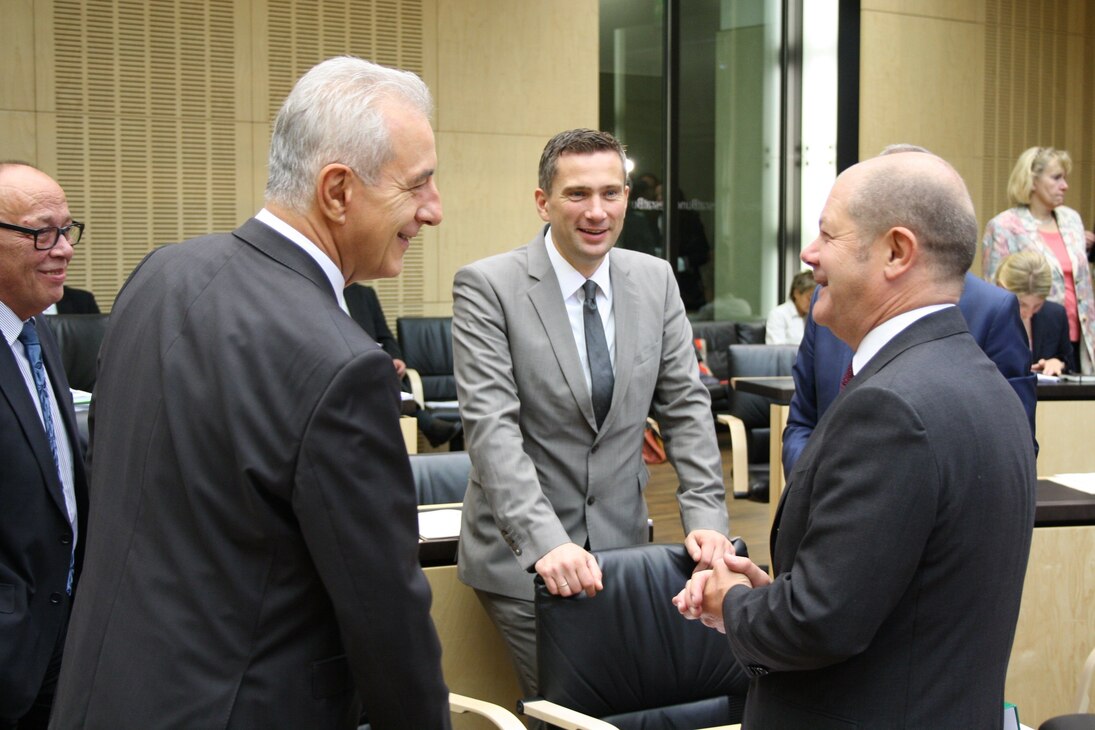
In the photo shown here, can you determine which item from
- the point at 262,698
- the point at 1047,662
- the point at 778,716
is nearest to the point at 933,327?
the point at 778,716

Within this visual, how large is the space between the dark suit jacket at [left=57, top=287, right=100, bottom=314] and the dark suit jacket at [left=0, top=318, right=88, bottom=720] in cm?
516

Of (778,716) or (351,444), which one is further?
(778,716)

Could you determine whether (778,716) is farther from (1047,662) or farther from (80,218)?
(80,218)

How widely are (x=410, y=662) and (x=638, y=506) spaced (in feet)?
4.80

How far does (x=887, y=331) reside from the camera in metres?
1.66

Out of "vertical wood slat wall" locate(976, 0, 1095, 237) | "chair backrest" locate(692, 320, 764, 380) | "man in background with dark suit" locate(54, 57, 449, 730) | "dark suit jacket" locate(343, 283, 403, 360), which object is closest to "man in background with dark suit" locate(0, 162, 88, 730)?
"man in background with dark suit" locate(54, 57, 449, 730)

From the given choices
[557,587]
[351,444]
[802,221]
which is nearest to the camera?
[351,444]

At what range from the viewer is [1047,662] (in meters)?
3.30

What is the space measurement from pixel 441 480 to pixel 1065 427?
3.15 meters

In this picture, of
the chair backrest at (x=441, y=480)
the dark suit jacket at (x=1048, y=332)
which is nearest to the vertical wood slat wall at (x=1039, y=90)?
the dark suit jacket at (x=1048, y=332)

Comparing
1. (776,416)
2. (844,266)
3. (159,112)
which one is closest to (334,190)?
(844,266)

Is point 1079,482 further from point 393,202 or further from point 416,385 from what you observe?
point 416,385

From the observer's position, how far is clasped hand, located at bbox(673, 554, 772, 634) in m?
1.86

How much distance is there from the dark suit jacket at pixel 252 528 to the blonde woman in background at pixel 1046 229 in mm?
5579
